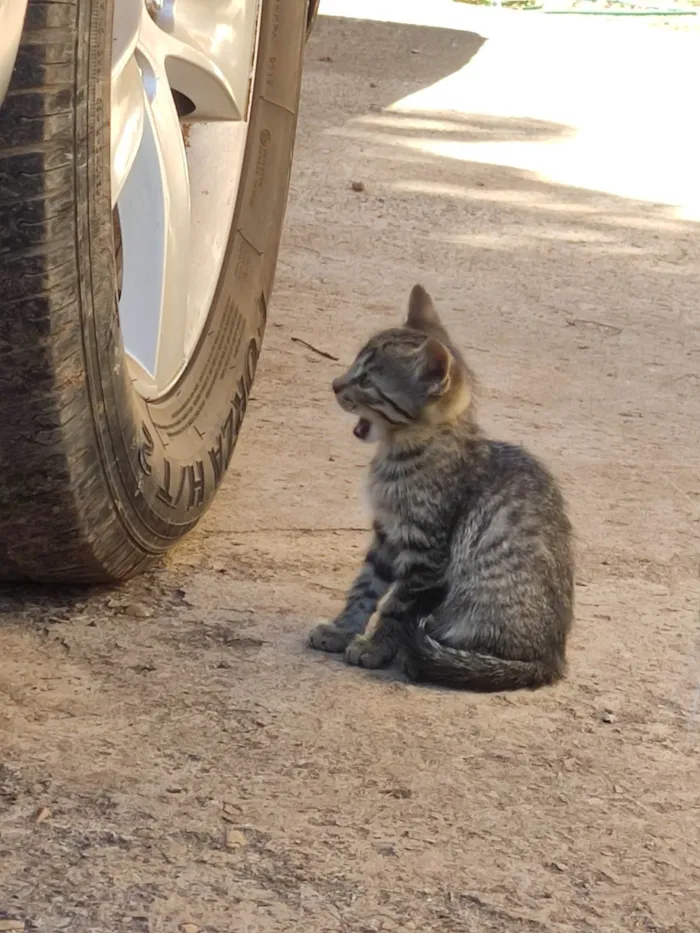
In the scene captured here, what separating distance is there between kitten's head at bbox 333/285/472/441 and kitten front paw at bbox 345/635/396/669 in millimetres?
432

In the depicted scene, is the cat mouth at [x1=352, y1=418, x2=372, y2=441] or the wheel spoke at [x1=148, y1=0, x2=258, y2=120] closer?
the cat mouth at [x1=352, y1=418, x2=372, y2=441]

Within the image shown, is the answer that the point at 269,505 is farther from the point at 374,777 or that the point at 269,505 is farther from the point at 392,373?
the point at 374,777

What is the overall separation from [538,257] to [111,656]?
364 centimetres

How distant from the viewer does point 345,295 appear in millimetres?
5316

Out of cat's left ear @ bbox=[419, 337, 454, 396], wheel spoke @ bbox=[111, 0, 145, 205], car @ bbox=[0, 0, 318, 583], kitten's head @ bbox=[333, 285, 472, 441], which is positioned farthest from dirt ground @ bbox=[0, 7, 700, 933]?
wheel spoke @ bbox=[111, 0, 145, 205]

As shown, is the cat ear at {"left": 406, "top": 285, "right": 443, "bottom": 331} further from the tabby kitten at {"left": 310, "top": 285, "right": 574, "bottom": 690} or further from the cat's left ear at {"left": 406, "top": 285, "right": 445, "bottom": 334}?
the tabby kitten at {"left": 310, "top": 285, "right": 574, "bottom": 690}

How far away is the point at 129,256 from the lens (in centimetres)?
340

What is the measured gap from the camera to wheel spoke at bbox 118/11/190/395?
11.0ft

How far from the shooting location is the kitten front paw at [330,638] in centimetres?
302

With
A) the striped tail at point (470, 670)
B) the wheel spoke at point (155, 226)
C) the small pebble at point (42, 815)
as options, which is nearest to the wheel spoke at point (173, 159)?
the wheel spoke at point (155, 226)

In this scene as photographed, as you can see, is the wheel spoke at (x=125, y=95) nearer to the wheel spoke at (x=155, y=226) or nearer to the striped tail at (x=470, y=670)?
the wheel spoke at (x=155, y=226)

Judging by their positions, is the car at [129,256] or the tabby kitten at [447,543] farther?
the tabby kitten at [447,543]

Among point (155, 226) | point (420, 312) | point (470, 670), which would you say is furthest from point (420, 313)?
point (470, 670)

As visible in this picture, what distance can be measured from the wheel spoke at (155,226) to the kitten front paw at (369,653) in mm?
738
